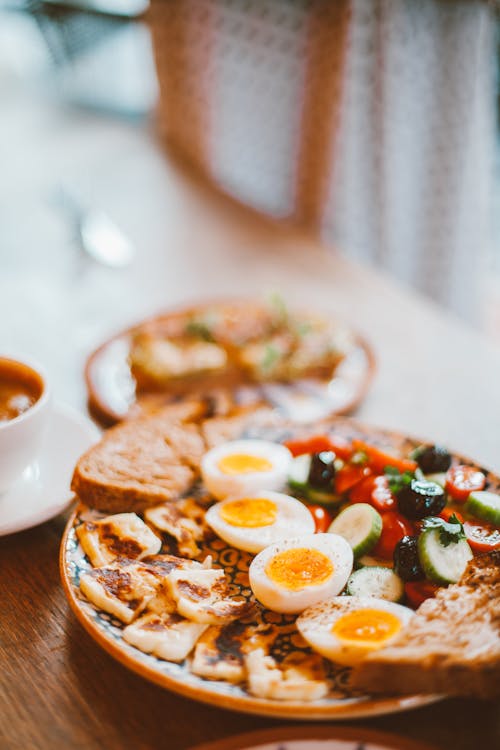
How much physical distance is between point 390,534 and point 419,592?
0.49 ft

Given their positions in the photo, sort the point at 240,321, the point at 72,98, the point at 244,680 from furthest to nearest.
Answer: the point at 72,98, the point at 240,321, the point at 244,680

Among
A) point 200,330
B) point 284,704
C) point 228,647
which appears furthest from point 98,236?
point 284,704

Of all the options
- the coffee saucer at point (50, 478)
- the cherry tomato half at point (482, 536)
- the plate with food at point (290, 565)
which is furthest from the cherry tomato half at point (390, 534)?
the coffee saucer at point (50, 478)

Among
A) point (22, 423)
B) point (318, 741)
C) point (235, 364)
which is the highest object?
point (22, 423)

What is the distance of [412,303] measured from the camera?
8.93 feet

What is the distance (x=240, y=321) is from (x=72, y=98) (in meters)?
3.64

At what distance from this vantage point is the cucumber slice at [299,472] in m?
1.59

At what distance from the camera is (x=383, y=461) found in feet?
5.22

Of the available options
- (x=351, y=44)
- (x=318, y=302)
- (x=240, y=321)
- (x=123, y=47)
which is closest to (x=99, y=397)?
(x=240, y=321)

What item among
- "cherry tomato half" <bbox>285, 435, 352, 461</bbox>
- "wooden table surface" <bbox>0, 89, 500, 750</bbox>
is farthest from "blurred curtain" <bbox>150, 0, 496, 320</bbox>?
"cherry tomato half" <bbox>285, 435, 352, 461</bbox>

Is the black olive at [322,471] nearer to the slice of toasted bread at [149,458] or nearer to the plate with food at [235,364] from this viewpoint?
the slice of toasted bread at [149,458]

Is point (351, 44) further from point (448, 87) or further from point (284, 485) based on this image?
point (284, 485)

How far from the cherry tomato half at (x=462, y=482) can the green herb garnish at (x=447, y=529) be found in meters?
0.14

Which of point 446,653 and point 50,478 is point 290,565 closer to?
point 446,653
